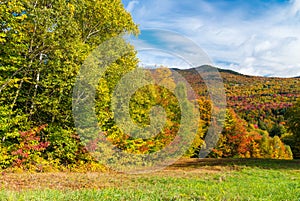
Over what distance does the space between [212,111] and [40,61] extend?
27.6 m

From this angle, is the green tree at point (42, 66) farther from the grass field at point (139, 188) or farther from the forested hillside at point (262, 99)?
the forested hillside at point (262, 99)

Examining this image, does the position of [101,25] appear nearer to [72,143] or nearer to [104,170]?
[72,143]

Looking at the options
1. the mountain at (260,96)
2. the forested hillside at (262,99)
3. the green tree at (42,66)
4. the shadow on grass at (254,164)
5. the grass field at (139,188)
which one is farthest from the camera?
the mountain at (260,96)

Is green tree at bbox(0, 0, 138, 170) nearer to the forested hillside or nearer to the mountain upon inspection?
the forested hillside

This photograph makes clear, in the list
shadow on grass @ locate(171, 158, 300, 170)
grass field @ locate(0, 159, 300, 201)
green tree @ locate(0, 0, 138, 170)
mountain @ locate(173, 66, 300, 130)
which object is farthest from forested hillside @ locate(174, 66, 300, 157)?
grass field @ locate(0, 159, 300, 201)

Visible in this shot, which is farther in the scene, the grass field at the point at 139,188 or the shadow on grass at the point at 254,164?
the shadow on grass at the point at 254,164

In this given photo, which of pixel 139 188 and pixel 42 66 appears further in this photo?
pixel 42 66

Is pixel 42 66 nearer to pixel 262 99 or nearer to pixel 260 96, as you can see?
pixel 262 99

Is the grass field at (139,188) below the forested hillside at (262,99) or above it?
below

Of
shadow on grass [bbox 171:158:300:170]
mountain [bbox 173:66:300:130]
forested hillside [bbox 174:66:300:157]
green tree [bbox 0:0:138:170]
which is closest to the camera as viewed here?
green tree [bbox 0:0:138:170]

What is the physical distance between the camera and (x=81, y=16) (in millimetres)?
19219

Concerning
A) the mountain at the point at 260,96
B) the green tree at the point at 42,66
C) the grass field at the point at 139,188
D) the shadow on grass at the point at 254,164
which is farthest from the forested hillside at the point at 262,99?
the grass field at the point at 139,188

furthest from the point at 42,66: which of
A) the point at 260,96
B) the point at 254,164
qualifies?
the point at 260,96

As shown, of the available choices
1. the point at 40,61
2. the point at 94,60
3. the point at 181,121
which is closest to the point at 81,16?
the point at 94,60
